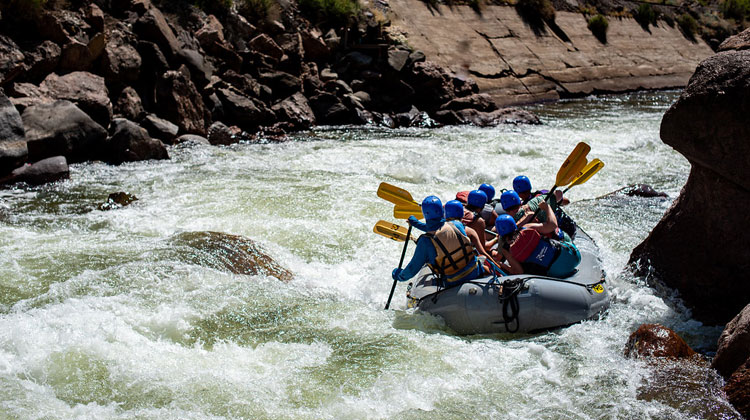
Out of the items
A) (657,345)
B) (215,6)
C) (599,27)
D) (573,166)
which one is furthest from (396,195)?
(599,27)

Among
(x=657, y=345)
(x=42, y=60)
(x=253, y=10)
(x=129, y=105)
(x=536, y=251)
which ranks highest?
(x=253, y=10)

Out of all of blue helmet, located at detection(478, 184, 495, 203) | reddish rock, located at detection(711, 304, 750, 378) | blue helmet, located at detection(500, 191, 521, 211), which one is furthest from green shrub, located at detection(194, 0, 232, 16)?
reddish rock, located at detection(711, 304, 750, 378)

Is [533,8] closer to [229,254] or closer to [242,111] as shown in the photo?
[242,111]

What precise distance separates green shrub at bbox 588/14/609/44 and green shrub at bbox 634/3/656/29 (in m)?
3.18

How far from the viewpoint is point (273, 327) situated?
16.3 ft

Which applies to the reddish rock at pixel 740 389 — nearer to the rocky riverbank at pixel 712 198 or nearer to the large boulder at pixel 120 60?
the rocky riverbank at pixel 712 198

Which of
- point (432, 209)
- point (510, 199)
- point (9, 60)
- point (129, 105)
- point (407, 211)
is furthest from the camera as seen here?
point (129, 105)

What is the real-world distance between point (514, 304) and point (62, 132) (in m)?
7.28

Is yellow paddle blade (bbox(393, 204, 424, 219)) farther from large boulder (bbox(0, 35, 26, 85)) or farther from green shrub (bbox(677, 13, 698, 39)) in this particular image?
green shrub (bbox(677, 13, 698, 39))

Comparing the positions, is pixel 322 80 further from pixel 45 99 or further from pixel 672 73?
pixel 672 73

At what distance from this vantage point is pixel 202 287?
5.54 metres

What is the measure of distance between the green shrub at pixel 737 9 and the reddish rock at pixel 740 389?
31.0 meters

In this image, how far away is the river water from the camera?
3.95 m

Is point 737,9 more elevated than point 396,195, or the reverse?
point 396,195
